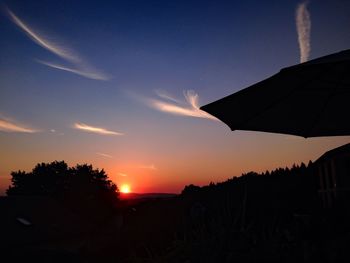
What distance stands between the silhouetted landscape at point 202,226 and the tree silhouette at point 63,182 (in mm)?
1552

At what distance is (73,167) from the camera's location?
47.9 meters

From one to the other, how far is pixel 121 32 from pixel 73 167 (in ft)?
138

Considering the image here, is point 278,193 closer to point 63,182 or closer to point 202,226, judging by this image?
point 202,226

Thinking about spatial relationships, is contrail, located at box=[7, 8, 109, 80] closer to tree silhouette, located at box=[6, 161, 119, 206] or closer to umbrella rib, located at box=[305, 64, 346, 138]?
umbrella rib, located at box=[305, 64, 346, 138]

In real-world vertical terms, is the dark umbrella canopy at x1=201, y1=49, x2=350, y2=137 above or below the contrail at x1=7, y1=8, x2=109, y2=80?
below

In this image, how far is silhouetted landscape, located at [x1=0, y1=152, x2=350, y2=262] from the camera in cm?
249

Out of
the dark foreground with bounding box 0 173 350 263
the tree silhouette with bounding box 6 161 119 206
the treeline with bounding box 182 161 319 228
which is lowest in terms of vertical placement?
the dark foreground with bounding box 0 173 350 263

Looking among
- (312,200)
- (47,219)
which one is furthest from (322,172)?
(47,219)

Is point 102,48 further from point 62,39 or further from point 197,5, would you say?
point 197,5

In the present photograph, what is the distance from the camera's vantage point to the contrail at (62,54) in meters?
10.6

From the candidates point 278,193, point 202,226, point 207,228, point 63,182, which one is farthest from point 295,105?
point 63,182

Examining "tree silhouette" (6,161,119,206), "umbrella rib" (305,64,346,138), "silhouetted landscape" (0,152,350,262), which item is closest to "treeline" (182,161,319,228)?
"silhouetted landscape" (0,152,350,262)

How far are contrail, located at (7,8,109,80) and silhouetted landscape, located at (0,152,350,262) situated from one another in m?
5.49

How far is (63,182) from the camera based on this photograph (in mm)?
46844
